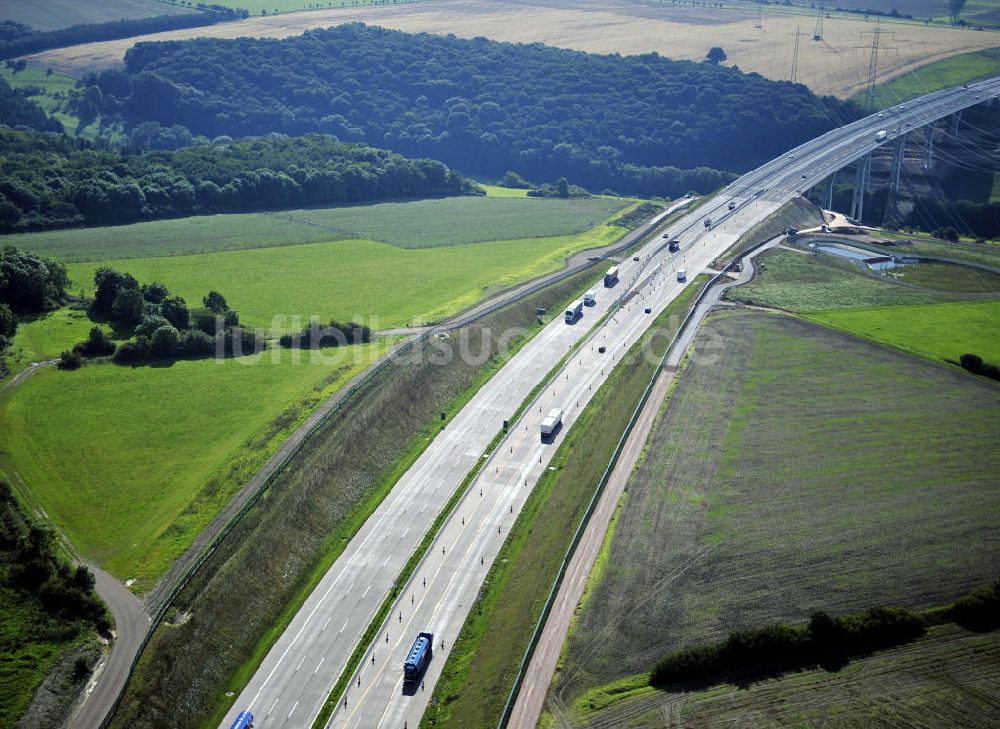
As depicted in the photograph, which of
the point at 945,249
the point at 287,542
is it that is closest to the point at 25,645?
the point at 287,542

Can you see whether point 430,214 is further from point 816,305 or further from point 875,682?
point 875,682

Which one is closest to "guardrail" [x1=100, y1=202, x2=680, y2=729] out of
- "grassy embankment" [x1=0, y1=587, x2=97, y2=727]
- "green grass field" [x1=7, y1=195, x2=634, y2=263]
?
"grassy embankment" [x1=0, y1=587, x2=97, y2=727]

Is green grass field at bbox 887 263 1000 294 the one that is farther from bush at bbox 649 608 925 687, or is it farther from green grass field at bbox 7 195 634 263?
bush at bbox 649 608 925 687

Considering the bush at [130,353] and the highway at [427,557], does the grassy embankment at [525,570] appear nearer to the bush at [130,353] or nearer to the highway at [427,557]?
the highway at [427,557]

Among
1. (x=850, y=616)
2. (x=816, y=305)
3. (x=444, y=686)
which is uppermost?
(x=816, y=305)

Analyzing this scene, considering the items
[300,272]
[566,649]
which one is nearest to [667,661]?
[566,649]

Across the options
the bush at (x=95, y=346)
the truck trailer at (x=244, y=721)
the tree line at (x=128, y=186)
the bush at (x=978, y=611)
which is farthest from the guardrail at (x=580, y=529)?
the tree line at (x=128, y=186)
